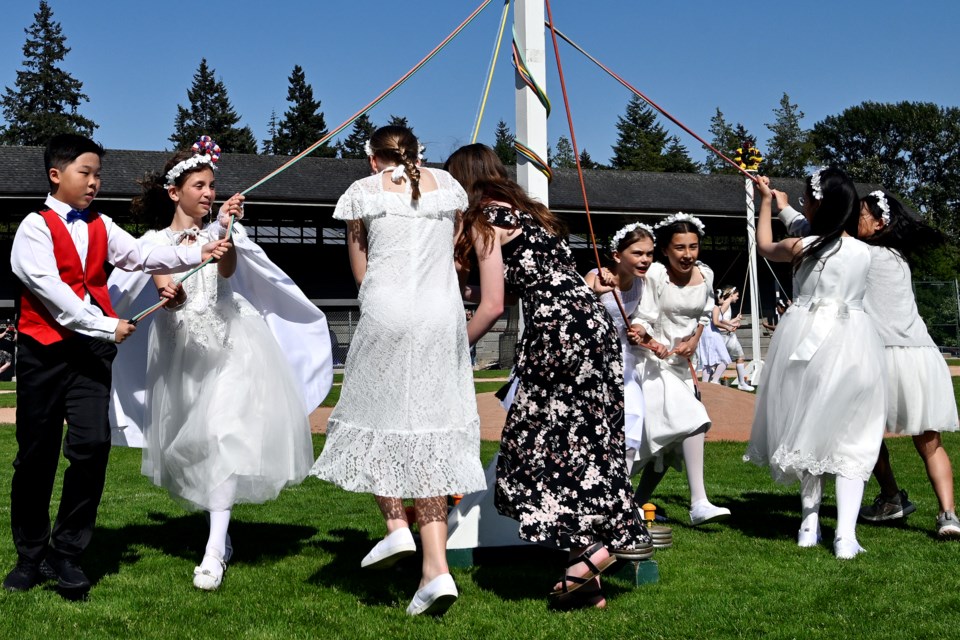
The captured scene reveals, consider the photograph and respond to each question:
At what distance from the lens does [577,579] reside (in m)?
4.02

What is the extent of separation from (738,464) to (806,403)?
3576 millimetres

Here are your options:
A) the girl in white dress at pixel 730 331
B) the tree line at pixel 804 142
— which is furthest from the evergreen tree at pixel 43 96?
the girl in white dress at pixel 730 331

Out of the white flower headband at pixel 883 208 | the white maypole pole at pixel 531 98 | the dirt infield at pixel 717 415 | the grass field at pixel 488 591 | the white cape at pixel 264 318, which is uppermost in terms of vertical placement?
the white maypole pole at pixel 531 98

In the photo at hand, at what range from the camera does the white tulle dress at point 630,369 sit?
17.2ft

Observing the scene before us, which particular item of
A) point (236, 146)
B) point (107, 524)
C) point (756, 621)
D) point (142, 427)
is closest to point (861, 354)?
point (756, 621)

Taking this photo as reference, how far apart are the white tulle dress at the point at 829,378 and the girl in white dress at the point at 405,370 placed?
1.93 m

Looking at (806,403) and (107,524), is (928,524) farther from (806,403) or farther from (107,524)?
(107,524)

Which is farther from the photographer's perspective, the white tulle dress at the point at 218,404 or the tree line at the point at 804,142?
the tree line at the point at 804,142

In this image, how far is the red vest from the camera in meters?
4.22

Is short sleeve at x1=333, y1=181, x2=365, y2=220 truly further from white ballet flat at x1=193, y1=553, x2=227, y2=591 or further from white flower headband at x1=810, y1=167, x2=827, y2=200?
white flower headband at x1=810, y1=167, x2=827, y2=200

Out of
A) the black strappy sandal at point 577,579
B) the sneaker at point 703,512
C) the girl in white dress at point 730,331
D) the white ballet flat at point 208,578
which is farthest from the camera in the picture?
the girl in white dress at point 730,331

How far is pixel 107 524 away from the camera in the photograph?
6.07 meters

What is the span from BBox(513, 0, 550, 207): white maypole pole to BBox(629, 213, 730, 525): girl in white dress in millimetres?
970

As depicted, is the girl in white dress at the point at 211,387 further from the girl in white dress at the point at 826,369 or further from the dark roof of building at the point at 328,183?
the dark roof of building at the point at 328,183
